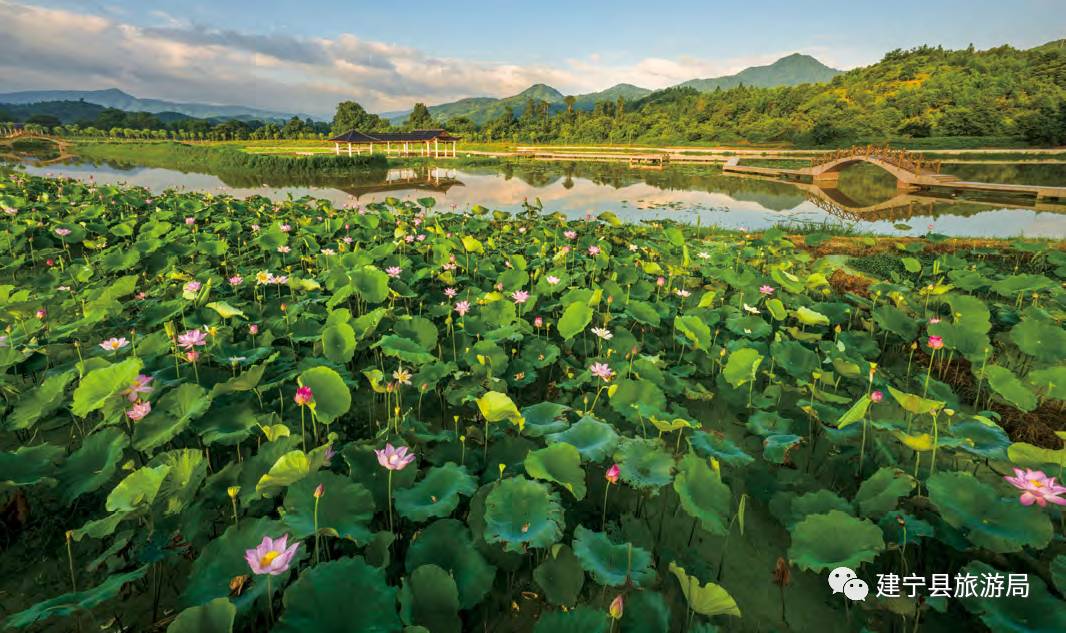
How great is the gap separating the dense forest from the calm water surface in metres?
14.4

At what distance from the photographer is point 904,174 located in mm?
17812

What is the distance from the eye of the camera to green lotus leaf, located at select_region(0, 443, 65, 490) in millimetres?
1556

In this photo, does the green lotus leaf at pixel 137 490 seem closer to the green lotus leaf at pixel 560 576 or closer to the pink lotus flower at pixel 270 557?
the pink lotus flower at pixel 270 557

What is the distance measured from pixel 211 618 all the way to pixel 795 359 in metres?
2.89

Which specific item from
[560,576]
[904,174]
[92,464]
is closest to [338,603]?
[560,576]

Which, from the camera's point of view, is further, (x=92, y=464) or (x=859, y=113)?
(x=859, y=113)

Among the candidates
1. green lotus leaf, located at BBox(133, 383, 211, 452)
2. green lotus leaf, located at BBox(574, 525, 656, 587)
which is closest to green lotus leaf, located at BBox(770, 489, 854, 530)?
green lotus leaf, located at BBox(574, 525, 656, 587)

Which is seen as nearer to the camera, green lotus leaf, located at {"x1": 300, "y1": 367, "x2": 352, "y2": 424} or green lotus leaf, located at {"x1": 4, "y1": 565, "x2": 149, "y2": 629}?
green lotus leaf, located at {"x1": 4, "y1": 565, "x2": 149, "y2": 629}

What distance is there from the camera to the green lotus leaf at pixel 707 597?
44.0 inches

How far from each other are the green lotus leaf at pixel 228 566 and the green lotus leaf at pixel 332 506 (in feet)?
0.20

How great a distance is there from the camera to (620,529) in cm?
171

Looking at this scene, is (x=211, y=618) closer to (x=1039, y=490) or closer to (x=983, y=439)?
(x=1039, y=490)

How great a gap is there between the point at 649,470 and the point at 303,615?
48.0 inches

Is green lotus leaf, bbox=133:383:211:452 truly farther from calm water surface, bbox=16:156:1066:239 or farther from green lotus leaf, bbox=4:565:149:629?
calm water surface, bbox=16:156:1066:239
